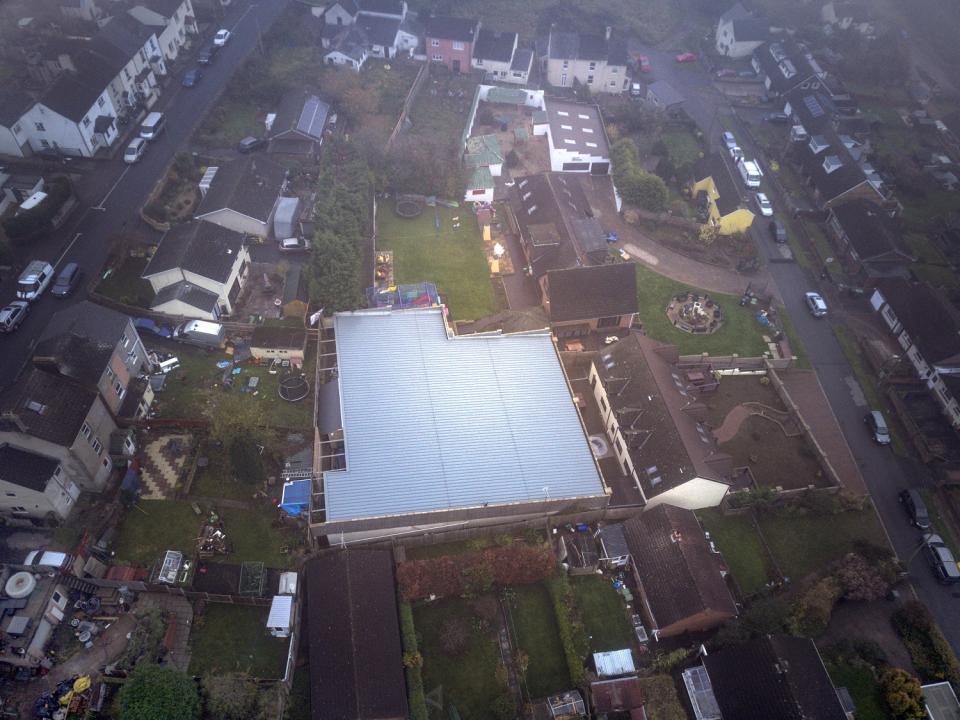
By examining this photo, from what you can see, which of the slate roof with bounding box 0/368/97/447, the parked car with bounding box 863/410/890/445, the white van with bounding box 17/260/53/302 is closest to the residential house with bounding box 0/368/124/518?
the slate roof with bounding box 0/368/97/447

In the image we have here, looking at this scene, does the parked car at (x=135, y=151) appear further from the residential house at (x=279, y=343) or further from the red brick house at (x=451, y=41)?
the red brick house at (x=451, y=41)

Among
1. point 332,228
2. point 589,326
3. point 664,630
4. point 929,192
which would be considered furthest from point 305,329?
point 929,192

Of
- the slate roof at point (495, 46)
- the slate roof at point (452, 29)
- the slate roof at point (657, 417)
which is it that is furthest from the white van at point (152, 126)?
the slate roof at point (657, 417)

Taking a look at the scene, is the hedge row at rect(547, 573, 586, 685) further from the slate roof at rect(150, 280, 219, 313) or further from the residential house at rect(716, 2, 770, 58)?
the residential house at rect(716, 2, 770, 58)

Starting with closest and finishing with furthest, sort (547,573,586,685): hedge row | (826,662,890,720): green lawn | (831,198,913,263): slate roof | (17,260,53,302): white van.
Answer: (547,573,586,685): hedge row
(826,662,890,720): green lawn
(17,260,53,302): white van
(831,198,913,263): slate roof

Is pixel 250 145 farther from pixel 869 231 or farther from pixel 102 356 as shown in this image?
pixel 869 231

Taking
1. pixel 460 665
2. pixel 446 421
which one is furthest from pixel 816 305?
pixel 460 665

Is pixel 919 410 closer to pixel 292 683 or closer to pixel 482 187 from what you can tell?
pixel 482 187

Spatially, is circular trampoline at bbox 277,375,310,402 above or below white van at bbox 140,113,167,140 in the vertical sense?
below
